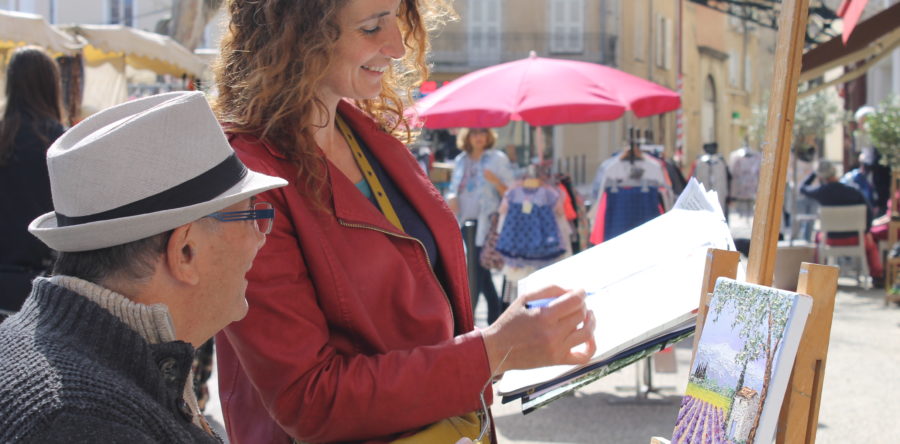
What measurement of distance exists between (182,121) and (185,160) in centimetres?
7

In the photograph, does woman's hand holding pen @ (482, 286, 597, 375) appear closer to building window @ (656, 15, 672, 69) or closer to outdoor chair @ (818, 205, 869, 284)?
outdoor chair @ (818, 205, 869, 284)

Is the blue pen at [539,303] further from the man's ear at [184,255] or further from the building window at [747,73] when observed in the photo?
the building window at [747,73]

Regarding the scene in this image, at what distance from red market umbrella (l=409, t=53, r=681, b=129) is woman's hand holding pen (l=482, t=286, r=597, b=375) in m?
5.76

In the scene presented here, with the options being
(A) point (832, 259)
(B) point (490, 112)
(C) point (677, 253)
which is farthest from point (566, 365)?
(A) point (832, 259)

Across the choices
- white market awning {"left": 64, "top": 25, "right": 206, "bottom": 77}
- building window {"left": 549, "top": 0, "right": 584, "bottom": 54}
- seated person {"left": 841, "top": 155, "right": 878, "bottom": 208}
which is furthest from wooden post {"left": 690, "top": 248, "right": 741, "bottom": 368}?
building window {"left": 549, "top": 0, "right": 584, "bottom": 54}

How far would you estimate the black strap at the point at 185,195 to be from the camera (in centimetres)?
133

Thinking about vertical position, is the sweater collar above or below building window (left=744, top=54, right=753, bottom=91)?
below

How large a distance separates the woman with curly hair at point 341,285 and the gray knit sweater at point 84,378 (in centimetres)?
33

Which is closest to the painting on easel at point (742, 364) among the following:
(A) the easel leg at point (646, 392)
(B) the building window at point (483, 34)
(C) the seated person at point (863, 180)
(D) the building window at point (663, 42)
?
(A) the easel leg at point (646, 392)

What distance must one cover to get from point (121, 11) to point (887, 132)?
25901 mm

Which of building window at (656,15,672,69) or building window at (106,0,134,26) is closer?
building window at (106,0,134,26)

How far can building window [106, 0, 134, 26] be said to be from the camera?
30.3m

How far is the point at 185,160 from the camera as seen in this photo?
1.40m

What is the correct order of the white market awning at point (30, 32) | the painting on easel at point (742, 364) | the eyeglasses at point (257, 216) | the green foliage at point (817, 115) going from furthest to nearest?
the green foliage at point (817, 115)
the white market awning at point (30, 32)
the painting on easel at point (742, 364)
the eyeglasses at point (257, 216)
